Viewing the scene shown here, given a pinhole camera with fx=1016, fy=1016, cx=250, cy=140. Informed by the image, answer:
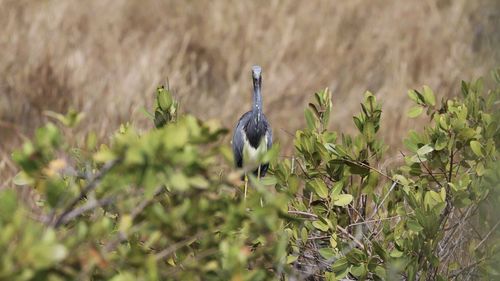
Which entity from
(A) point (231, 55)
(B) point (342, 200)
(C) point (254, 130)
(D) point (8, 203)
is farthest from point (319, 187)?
(A) point (231, 55)

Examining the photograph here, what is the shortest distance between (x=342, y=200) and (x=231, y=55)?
3.39 m

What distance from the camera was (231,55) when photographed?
6055mm

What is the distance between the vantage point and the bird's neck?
2.99m

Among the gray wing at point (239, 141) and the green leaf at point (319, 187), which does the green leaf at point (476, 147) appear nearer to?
Answer: the green leaf at point (319, 187)

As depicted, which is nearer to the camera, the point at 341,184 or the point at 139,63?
the point at 341,184

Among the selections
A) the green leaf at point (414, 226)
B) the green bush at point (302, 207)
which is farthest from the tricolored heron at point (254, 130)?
the green leaf at point (414, 226)

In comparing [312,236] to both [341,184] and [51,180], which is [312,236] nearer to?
[341,184]

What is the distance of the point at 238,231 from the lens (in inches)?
88.5

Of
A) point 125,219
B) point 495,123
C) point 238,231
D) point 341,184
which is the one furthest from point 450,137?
point 125,219

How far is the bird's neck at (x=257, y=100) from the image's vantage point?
9.82ft

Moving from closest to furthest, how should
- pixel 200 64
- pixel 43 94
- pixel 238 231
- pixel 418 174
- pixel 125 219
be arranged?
pixel 125 219 → pixel 238 231 → pixel 418 174 → pixel 43 94 → pixel 200 64

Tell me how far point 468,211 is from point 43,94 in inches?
114

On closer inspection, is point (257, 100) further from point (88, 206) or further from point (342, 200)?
point (88, 206)

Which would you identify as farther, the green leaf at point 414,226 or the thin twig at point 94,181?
the green leaf at point 414,226
